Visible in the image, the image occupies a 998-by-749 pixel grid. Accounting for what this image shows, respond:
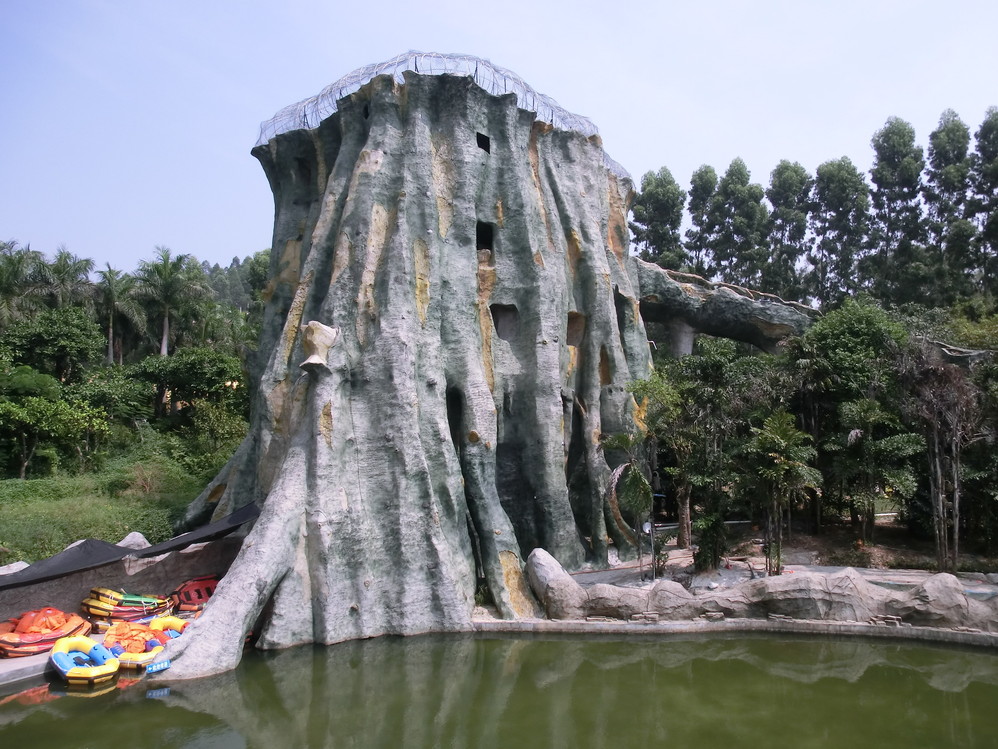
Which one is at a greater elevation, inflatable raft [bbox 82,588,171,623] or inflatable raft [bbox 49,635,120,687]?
inflatable raft [bbox 82,588,171,623]

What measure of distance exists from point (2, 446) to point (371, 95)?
15186 millimetres

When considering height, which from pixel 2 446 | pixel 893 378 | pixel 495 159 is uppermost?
pixel 495 159

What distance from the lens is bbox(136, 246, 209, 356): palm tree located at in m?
33.4

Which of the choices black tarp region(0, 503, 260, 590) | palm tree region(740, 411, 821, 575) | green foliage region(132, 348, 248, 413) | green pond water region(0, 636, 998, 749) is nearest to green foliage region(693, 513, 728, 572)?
palm tree region(740, 411, 821, 575)

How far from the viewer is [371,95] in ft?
57.4

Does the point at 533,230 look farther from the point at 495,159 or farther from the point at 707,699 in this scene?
the point at 707,699

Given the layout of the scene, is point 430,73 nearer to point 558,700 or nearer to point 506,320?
point 506,320

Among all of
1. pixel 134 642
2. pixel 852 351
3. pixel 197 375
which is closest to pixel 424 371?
pixel 134 642

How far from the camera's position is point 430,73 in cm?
1758

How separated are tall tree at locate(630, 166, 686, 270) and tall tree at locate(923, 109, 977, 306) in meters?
11.8

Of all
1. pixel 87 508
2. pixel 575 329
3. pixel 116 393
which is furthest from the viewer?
pixel 116 393

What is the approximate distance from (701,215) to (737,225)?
2322 millimetres

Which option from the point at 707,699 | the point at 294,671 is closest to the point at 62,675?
the point at 294,671

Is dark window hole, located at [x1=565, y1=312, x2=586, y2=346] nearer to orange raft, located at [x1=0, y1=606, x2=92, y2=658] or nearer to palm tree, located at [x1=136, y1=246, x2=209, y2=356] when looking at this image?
orange raft, located at [x1=0, y1=606, x2=92, y2=658]
